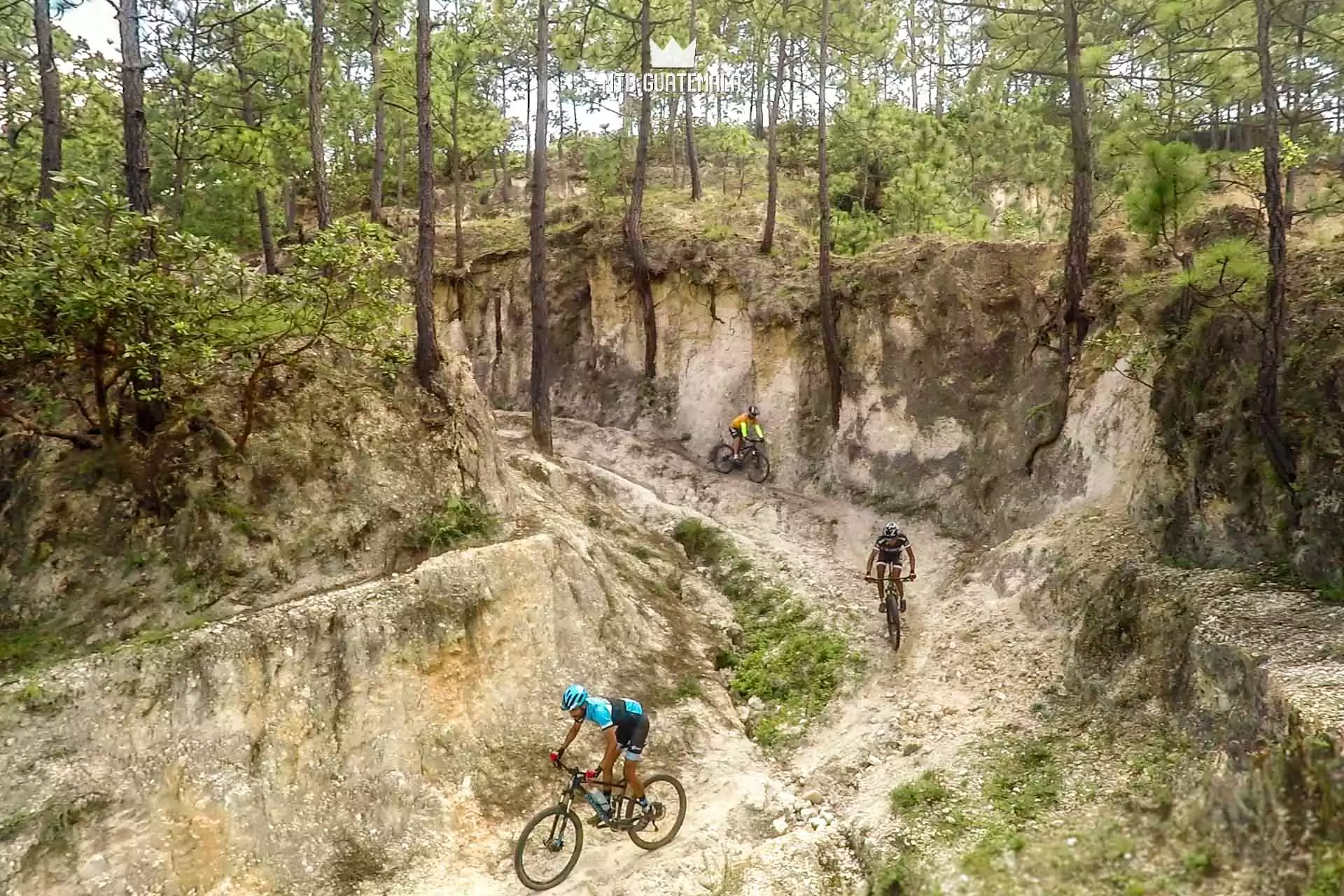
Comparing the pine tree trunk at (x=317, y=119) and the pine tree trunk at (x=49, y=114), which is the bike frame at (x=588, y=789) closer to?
the pine tree trunk at (x=49, y=114)

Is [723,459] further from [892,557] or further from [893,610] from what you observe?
[893,610]

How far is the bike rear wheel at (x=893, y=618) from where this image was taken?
14.2 metres

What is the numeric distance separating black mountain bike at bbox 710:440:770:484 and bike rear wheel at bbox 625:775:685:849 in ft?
39.8

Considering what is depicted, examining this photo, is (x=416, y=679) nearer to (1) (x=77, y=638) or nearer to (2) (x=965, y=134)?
(1) (x=77, y=638)

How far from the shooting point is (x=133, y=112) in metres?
12.2

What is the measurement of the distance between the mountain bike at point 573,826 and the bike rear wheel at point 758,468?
41.1ft

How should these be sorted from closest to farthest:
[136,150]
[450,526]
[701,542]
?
[136,150] < [450,526] < [701,542]

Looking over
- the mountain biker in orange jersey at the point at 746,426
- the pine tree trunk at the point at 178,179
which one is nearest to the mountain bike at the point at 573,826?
the mountain biker in orange jersey at the point at 746,426

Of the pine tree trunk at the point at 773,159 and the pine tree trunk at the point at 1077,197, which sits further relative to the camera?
the pine tree trunk at the point at 773,159

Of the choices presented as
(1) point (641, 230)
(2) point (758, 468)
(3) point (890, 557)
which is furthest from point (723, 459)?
(1) point (641, 230)

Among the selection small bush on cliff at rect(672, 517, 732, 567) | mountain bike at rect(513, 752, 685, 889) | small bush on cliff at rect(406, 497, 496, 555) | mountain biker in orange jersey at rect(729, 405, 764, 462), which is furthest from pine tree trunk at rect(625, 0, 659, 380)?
mountain bike at rect(513, 752, 685, 889)

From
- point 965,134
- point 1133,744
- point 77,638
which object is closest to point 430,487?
point 77,638

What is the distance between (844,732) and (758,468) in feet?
35.2

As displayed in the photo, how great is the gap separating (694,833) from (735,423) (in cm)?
1301
